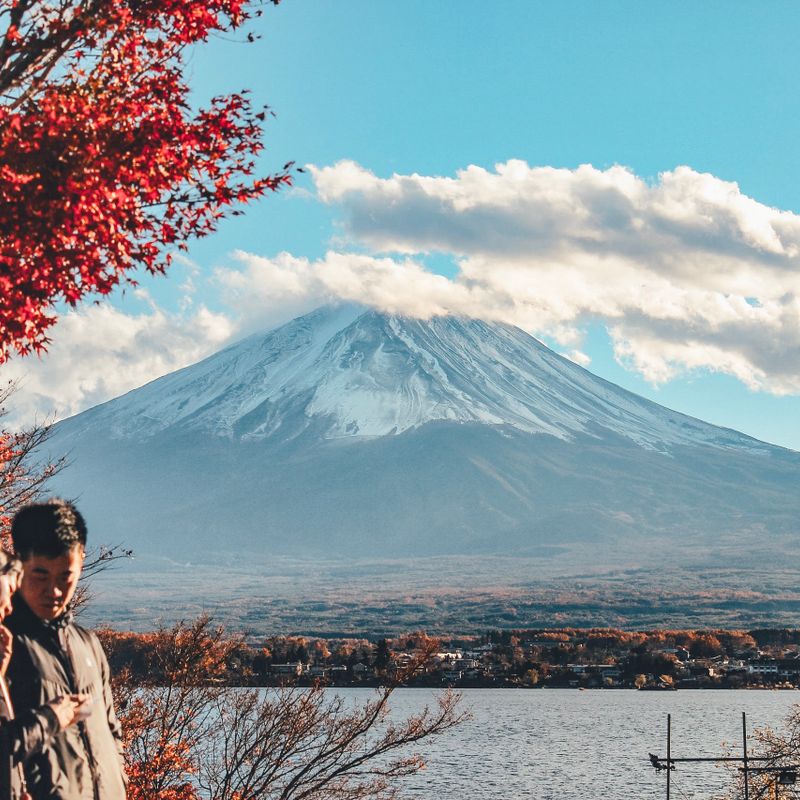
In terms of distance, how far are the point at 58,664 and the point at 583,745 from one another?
75890 millimetres

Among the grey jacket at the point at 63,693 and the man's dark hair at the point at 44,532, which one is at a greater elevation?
the man's dark hair at the point at 44,532

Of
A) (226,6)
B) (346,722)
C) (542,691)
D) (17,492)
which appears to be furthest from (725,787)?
(542,691)

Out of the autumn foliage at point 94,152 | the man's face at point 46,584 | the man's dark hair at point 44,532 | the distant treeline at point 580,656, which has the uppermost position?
the autumn foliage at point 94,152

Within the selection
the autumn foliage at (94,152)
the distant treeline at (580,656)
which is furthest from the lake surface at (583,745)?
the autumn foliage at (94,152)

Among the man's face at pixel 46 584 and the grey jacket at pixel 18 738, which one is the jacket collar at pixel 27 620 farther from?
the grey jacket at pixel 18 738

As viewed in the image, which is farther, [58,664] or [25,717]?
[58,664]

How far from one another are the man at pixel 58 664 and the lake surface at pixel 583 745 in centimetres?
3605

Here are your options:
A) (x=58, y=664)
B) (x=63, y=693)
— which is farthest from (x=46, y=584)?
(x=63, y=693)

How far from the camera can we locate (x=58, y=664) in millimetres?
4449

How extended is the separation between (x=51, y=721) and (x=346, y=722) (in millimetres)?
13917

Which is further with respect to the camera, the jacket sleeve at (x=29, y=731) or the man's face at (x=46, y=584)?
the man's face at (x=46, y=584)

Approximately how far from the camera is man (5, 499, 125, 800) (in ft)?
14.1

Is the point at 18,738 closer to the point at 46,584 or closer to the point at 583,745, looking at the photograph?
the point at 46,584

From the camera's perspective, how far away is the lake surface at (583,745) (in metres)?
57.1
